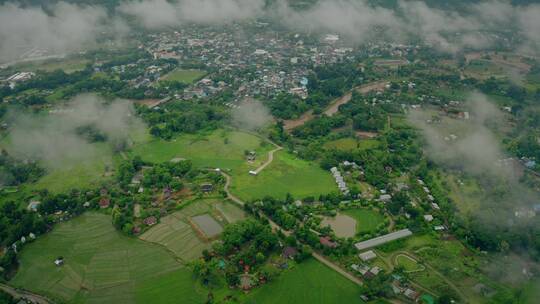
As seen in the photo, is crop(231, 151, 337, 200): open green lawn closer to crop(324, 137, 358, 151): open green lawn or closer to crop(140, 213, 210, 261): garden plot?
crop(324, 137, 358, 151): open green lawn

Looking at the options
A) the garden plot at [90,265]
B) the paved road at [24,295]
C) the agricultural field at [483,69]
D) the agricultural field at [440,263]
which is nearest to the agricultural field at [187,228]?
the garden plot at [90,265]

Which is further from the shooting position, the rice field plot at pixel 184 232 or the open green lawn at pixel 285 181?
the open green lawn at pixel 285 181

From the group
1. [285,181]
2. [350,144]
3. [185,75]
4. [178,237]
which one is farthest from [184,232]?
[185,75]

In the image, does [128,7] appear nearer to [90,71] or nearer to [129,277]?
[90,71]

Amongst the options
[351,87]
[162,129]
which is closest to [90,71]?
[162,129]

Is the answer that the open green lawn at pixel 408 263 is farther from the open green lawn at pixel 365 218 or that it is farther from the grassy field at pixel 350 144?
the grassy field at pixel 350 144

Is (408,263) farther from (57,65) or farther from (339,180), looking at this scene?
(57,65)
